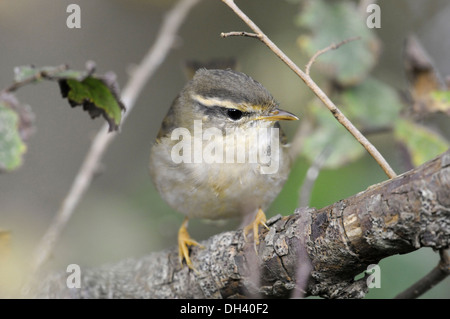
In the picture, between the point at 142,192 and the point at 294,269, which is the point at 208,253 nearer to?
the point at 294,269

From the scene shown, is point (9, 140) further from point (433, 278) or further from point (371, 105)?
point (371, 105)

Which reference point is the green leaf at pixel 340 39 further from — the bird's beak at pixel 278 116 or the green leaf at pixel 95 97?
the green leaf at pixel 95 97

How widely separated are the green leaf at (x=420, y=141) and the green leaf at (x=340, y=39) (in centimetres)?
50

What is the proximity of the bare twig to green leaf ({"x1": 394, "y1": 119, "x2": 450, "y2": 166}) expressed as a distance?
3.05 feet

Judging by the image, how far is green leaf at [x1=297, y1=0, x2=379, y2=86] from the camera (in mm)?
3494

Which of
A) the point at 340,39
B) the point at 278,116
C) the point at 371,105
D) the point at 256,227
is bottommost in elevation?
the point at 256,227

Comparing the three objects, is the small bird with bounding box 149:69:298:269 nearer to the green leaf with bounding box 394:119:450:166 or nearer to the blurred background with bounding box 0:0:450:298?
the blurred background with bounding box 0:0:450:298

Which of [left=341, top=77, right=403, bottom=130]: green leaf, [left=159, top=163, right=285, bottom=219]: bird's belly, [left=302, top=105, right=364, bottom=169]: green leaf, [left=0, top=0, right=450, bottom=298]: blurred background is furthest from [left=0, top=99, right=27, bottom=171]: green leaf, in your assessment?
[left=341, top=77, right=403, bottom=130]: green leaf

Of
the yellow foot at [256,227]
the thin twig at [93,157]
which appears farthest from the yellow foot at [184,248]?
the thin twig at [93,157]

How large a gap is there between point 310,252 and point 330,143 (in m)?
1.34

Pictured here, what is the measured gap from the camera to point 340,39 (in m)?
3.48

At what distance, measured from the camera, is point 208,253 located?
2.82 m

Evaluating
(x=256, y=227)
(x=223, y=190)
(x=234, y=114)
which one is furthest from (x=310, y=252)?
(x=234, y=114)
